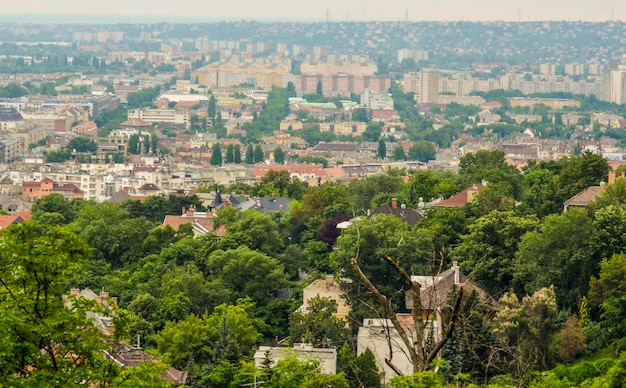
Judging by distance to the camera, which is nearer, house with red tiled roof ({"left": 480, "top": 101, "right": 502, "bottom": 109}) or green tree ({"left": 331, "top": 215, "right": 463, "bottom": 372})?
green tree ({"left": 331, "top": 215, "right": 463, "bottom": 372})

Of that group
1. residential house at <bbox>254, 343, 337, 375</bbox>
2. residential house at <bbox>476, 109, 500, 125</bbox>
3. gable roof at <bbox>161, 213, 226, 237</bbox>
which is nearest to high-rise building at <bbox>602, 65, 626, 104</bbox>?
residential house at <bbox>476, 109, 500, 125</bbox>

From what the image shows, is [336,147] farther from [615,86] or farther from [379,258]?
[379,258]

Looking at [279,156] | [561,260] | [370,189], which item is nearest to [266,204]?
[370,189]

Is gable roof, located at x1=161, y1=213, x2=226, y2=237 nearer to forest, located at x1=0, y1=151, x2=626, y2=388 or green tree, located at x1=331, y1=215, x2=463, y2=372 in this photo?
forest, located at x1=0, y1=151, x2=626, y2=388

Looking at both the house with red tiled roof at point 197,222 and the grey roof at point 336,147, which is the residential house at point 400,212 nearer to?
the house with red tiled roof at point 197,222

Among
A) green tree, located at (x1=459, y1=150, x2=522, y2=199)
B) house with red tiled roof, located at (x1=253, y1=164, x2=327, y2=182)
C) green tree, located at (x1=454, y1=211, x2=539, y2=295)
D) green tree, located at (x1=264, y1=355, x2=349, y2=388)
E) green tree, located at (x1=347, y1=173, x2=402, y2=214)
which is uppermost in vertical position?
green tree, located at (x1=264, y1=355, x2=349, y2=388)

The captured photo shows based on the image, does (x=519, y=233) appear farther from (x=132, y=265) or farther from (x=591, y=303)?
(x=132, y=265)

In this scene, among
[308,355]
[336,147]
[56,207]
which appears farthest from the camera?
[336,147]
